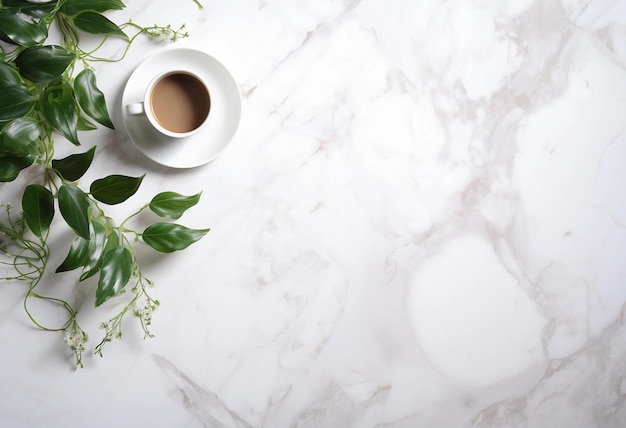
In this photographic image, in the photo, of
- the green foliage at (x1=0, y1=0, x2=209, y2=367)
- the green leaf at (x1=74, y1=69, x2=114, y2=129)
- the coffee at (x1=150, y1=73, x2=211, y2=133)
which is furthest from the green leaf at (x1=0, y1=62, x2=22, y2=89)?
the coffee at (x1=150, y1=73, x2=211, y2=133)

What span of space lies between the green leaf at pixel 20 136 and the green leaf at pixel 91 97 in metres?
0.09

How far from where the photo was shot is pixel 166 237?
102 cm

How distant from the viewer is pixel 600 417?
4.19 ft

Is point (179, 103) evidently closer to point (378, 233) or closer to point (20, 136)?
point (20, 136)

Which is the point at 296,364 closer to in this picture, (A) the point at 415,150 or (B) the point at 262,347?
(B) the point at 262,347

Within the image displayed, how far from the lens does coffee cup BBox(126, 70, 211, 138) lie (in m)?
1.00

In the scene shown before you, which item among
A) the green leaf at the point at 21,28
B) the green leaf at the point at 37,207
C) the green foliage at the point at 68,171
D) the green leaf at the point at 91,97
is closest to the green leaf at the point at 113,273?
the green foliage at the point at 68,171

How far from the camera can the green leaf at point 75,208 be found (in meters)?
0.90

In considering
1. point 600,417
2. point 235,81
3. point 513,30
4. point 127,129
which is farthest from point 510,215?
point 127,129

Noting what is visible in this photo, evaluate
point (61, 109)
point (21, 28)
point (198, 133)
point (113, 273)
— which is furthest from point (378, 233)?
point (21, 28)

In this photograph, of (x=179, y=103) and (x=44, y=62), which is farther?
(x=179, y=103)

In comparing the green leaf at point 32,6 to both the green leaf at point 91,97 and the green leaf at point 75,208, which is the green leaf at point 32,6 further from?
the green leaf at point 75,208

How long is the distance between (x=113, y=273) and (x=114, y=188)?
0.14 meters

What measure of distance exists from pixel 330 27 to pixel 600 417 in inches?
40.1
